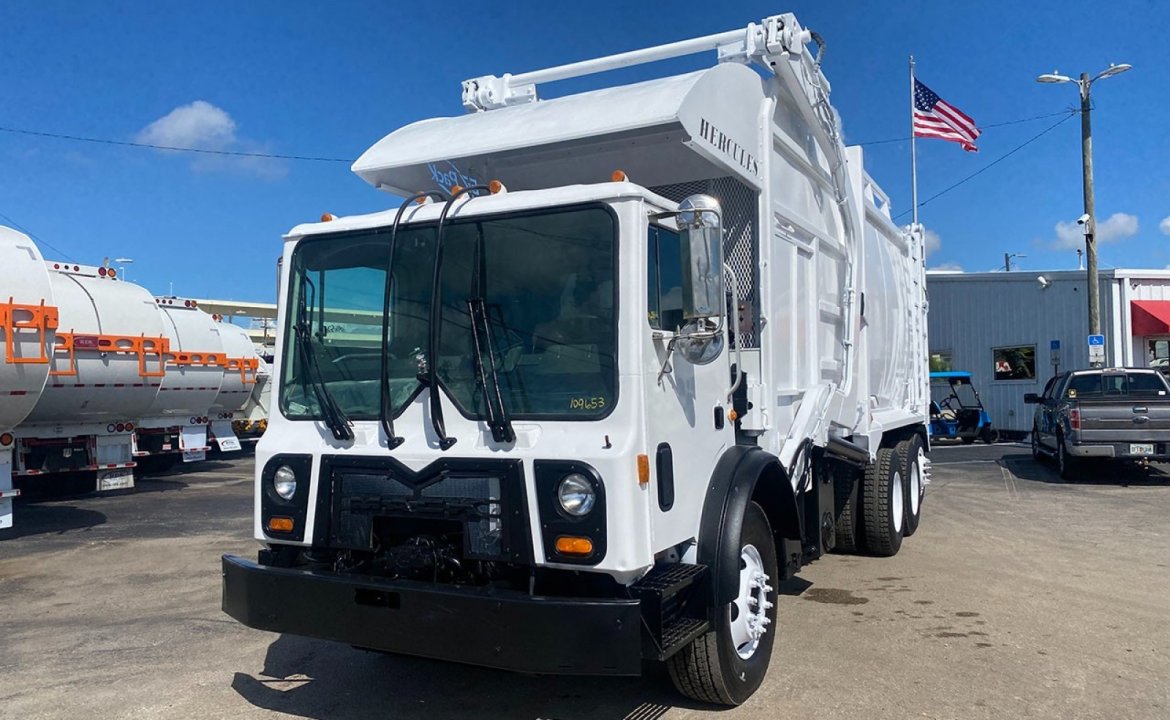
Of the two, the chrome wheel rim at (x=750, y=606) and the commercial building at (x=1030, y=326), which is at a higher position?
the commercial building at (x=1030, y=326)

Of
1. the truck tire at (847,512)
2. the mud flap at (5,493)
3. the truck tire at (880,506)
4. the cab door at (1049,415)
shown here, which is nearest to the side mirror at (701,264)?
the truck tire at (847,512)

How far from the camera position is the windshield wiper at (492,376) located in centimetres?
381

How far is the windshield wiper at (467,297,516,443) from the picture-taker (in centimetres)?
381

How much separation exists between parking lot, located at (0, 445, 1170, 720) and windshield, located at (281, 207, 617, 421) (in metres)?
1.73

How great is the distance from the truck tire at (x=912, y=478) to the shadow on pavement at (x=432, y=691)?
4.73 meters

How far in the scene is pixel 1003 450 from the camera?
20312 mm

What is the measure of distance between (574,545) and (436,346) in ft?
3.69

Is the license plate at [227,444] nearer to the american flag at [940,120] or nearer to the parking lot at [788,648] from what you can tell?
the parking lot at [788,648]

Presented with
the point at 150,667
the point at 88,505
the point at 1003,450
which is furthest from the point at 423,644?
the point at 1003,450

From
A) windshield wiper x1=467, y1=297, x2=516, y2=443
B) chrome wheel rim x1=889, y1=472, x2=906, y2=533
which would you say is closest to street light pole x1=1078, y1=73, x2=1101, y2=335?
chrome wheel rim x1=889, y1=472, x2=906, y2=533

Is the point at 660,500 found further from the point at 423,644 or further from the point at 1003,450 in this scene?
the point at 1003,450

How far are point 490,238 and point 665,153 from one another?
3.95 ft

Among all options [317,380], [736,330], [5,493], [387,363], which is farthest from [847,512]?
[5,493]

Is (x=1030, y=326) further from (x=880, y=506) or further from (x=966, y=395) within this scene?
(x=880, y=506)
